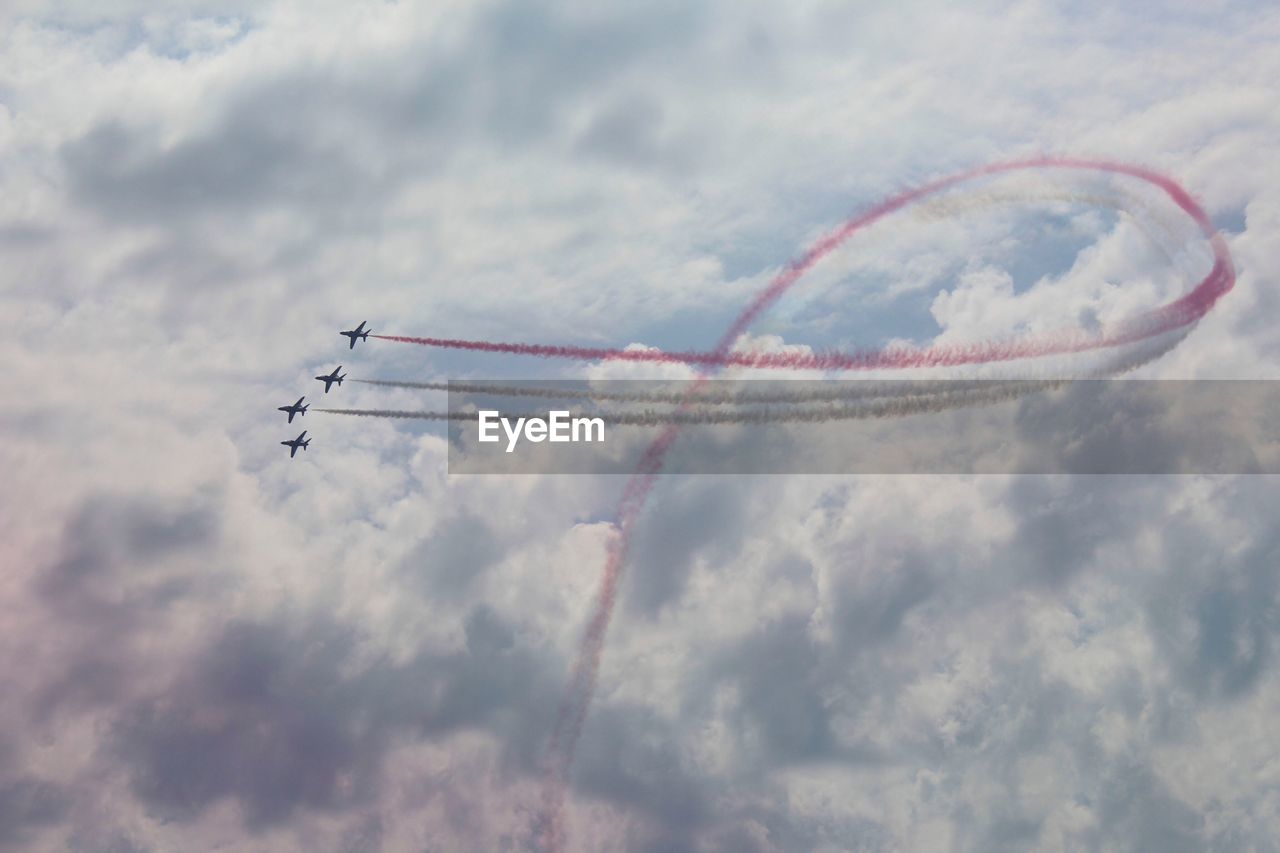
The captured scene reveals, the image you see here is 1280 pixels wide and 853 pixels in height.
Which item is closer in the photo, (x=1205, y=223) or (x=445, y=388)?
(x=1205, y=223)

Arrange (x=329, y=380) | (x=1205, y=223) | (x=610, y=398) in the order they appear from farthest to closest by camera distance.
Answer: (x=329, y=380) → (x=610, y=398) → (x=1205, y=223)

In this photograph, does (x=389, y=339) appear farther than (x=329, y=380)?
No

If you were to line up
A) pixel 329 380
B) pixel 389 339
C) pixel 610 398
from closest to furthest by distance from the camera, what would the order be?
pixel 610 398 < pixel 389 339 < pixel 329 380

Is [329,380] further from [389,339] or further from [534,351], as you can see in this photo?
[534,351]

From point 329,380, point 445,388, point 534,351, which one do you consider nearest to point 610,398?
point 534,351

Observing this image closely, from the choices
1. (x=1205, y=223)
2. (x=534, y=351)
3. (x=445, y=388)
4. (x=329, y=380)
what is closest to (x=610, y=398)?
(x=534, y=351)

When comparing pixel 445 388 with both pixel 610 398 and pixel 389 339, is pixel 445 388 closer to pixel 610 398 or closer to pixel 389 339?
pixel 389 339

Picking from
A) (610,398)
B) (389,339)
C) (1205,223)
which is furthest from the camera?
(389,339)

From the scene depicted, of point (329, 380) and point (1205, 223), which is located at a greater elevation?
point (1205, 223)
